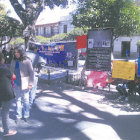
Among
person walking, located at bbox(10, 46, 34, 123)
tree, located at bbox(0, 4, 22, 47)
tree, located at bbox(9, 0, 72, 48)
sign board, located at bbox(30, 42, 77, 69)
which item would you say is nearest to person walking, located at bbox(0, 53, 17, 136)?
person walking, located at bbox(10, 46, 34, 123)

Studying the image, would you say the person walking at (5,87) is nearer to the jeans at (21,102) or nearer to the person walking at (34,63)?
the jeans at (21,102)

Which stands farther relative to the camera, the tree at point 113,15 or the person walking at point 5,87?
the tree at point 113,15

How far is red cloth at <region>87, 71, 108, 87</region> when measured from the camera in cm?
694

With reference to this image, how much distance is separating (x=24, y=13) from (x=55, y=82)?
446 cm

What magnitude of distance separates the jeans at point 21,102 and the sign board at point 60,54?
10.8 feet

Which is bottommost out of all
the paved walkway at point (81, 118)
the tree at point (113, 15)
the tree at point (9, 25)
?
the paved walkway at point (81, 118)

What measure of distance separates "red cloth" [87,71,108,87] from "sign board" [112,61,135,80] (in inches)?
25.9

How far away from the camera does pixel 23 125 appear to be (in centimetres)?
426

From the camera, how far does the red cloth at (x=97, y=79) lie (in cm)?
694

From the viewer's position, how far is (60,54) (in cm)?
792

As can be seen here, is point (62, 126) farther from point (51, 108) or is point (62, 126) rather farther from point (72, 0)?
point (72, 0)

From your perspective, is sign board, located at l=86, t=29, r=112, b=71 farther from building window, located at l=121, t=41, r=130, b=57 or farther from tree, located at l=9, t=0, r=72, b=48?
Result: building window, located at l=121, t=41, r=130, b=57

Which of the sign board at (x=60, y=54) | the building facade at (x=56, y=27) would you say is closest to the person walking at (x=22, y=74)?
the sign board at (x=60, y=54)

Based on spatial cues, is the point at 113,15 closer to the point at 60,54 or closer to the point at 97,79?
the point at 97,79
